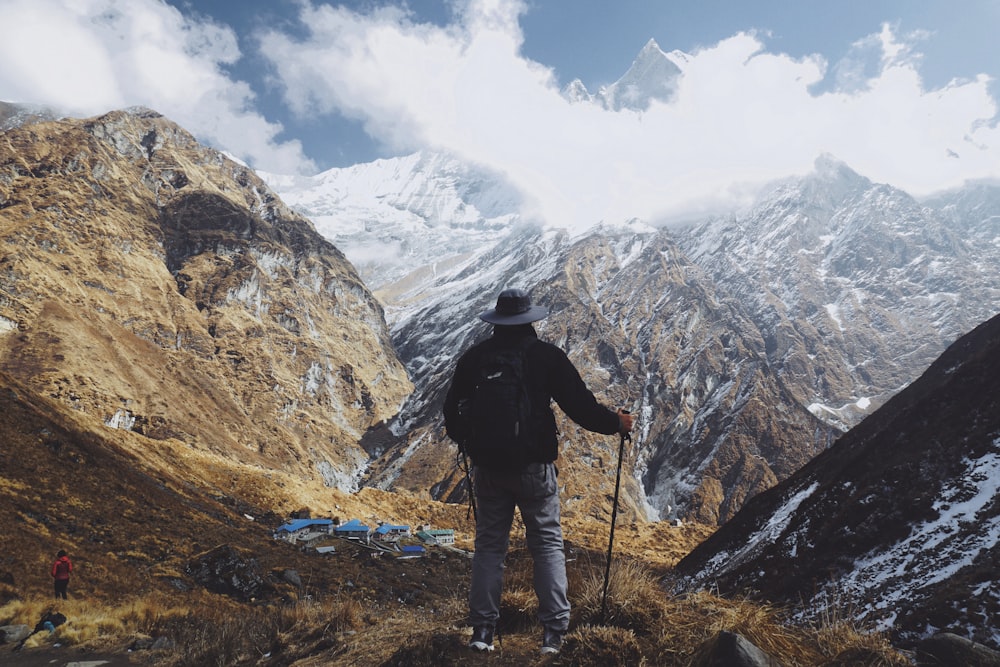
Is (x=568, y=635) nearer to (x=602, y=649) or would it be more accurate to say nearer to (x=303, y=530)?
(x=602, y=649)

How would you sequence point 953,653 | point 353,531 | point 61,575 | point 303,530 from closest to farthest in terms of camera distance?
point 953,653 → point 61,575 → point 303,530 → point 353,531

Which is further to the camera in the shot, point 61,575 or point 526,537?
point 61,575

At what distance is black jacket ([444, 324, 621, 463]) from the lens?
4254 mm

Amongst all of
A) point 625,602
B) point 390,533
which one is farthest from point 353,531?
point 625,602

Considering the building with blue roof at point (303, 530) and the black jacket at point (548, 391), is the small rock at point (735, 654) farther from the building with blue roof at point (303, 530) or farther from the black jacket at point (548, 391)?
the building with blue roof at point (303, 530)

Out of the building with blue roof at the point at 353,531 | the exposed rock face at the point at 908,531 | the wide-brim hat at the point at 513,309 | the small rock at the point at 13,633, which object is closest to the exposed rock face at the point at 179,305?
the building with blue roof at the point at 353,531

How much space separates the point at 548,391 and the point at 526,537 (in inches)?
45.4

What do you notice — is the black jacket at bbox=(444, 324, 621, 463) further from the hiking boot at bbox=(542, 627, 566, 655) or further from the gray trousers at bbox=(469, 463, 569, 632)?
the hiking boot at bbox=(542, 627, 566, 655)

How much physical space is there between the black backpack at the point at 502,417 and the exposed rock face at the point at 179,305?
3054 inches

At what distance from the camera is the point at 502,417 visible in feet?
13.6

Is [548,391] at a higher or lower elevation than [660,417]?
lower

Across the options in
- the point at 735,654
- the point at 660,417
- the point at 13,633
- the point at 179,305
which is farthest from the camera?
the point at 660,417

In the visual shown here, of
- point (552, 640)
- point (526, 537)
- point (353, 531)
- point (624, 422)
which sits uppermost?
point (353, 531)

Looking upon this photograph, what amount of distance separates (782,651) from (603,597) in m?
1.25
